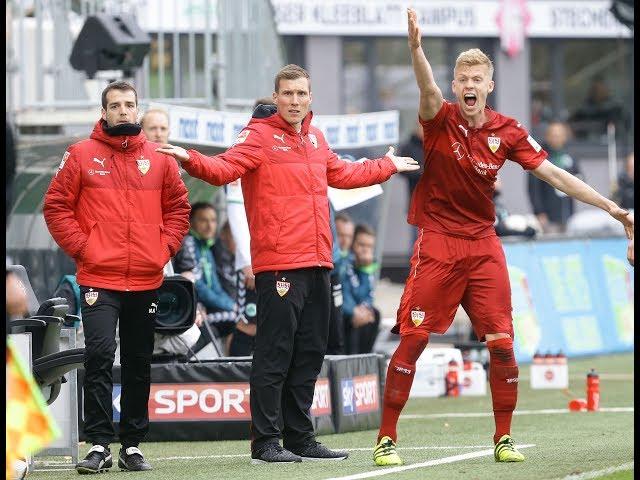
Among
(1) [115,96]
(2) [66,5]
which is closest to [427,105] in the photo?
(1) [115,96]

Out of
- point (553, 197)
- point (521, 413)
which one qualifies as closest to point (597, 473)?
point (521, 413)

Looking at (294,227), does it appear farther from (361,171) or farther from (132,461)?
(132,461)

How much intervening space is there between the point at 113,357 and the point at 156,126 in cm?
238

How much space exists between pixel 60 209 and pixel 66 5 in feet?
20.6

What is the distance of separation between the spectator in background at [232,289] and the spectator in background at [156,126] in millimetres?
2064

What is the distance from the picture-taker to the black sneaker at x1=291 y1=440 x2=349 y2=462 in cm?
935

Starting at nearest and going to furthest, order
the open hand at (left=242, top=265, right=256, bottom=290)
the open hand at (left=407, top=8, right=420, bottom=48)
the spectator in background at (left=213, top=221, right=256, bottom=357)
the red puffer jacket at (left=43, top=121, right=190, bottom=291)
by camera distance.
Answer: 1. the open hand at (left=407, top=8, right=420, bottom=48)
2. the red puffer jacket at (left=43, top=121, right=190, bottom=291)
3. the open hand at (left=242, top=265, right=256, bottom=290)
4. the spectator in background at (left=213, top=221, right=256, bottom=357)

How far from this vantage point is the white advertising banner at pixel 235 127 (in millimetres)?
12711

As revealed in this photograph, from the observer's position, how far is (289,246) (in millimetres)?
9141

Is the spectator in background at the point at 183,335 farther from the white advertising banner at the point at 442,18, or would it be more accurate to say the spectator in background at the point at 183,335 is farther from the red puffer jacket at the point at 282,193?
the white advertising banner at the point at 442,18

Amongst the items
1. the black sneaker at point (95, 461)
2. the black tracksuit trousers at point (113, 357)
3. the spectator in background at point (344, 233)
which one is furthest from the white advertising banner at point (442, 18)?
the black sneaker at point (95, 461)

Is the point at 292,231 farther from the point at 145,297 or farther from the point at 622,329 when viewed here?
the point at 622,329

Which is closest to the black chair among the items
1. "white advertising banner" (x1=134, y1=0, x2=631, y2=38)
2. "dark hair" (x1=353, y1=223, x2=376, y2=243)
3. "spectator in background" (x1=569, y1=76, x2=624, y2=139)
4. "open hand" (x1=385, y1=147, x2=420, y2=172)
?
"open hand" (x1=385, y1=147, x2=420, y2=172)

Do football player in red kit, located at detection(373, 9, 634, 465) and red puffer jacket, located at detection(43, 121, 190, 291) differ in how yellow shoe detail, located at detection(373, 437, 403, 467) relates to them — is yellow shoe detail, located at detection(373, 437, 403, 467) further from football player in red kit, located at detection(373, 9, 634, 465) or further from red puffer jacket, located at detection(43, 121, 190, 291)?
red puffer jacket, located at detection(43, 121, 190, 291)
